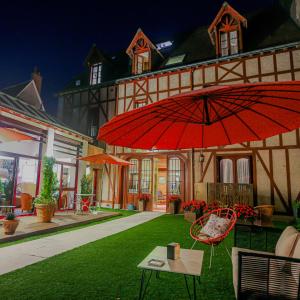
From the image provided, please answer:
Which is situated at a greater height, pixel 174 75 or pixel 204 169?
pixel 174 75

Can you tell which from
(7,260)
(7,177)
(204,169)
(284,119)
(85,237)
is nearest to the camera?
(284,119)

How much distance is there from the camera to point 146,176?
453 inches

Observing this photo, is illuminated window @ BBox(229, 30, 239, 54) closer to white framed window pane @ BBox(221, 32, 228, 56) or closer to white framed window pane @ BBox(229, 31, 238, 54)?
white framed window pane @ BBox(229, 31, 238, 54)

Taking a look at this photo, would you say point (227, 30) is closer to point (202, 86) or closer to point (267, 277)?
point (202, 86)

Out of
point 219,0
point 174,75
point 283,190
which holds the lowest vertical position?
point 283,190

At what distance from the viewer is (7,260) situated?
3607 mm

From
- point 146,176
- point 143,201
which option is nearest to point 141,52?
point 146,176

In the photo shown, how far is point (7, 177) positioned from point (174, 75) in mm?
8428

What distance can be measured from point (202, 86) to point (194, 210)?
5851 millimetres

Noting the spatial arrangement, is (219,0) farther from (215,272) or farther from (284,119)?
(215,272)

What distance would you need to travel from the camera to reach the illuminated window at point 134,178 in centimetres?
1164

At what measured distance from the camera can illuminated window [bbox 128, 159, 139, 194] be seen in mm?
11643

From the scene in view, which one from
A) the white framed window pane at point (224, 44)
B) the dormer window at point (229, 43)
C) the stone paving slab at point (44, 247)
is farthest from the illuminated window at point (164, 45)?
the stone paving slab at point (44, 247)

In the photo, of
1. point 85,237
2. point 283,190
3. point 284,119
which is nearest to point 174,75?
point 283,190
